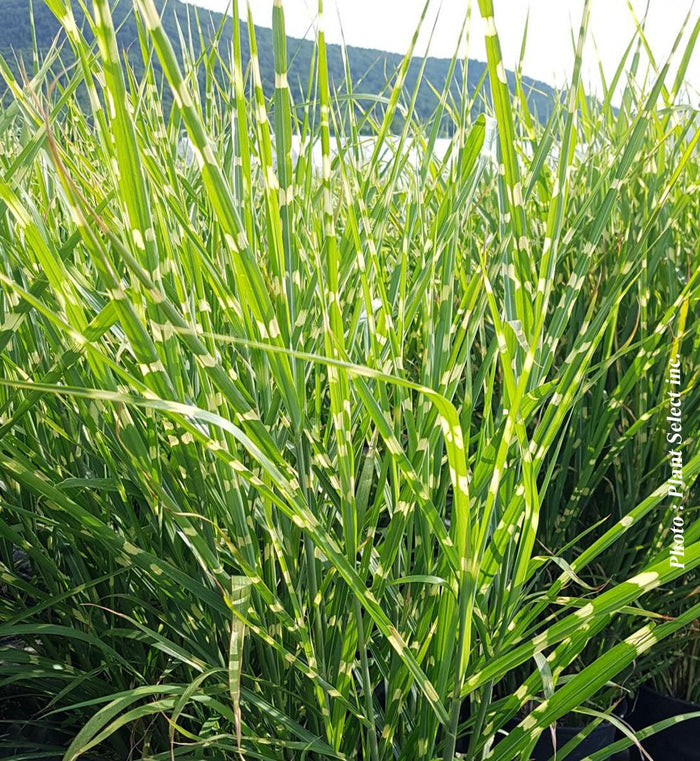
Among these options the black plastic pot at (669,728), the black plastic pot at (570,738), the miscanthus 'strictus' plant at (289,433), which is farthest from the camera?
the black plastic pot at (669,728)

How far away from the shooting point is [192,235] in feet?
1.37

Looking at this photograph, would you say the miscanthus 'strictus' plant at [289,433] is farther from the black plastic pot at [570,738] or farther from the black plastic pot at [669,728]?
the black plastic pot at [669,728]

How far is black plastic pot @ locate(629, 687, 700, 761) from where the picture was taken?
2.73 feet

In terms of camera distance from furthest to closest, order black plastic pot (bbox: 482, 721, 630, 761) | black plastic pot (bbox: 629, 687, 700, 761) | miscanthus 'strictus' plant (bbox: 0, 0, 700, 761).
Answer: black plastic pot (bbox: 629, 687, 700, 761) < black plastic pot (bbox: 482, 721, 630, 761) < miscanthus 'strictus' plant (bbox: 0, 0, 700, 761)

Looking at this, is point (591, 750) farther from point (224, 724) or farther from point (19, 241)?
point (19, 241)

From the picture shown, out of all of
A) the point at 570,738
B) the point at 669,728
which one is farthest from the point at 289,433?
the point at 669,728

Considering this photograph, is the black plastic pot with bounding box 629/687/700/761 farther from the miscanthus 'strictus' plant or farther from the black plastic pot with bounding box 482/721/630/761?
the miscanthus 'strictus' plant

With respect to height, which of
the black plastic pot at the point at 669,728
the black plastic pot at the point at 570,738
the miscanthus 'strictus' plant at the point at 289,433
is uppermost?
the miscanthus 'strictus' plant at the point at 289,433

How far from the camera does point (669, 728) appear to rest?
0.85 meters

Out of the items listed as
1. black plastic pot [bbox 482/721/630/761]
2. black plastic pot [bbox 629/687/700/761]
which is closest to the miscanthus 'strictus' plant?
black plastic pot [bbox 482/721/630/761]

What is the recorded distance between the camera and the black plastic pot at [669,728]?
832 mm

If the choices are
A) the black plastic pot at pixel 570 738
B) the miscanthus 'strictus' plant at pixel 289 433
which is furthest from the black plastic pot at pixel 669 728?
the miscanthus 'strictus' plant at pixel 289 433

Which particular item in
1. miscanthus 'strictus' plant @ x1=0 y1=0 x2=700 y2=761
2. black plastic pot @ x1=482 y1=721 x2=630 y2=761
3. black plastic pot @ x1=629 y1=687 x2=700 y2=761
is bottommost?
black plastic pot @ x1=629 y1=687 x2=700 y2=761

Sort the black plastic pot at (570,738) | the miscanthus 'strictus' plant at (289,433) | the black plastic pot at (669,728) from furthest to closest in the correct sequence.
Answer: the black plastic pot at (669,728), the black plastic pot at (570,738), the miscanthus 'strictus' plant at (289,433)
